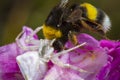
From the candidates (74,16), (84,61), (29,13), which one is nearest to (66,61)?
(84,61)

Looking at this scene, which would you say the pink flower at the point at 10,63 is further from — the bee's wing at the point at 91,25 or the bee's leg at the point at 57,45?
the bee's wing at the point at 91,25

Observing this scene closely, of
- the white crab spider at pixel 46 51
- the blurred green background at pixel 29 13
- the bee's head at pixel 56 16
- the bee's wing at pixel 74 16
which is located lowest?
the white crab spider at pixel 46 51

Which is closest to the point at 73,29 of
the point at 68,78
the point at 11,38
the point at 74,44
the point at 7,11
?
the point at 74,44

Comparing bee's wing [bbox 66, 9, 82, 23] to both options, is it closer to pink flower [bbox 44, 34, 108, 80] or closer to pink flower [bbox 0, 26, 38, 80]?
pink flower [bbox 44, 34, 108, 80]

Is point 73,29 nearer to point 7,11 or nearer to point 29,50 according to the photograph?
point 29,50

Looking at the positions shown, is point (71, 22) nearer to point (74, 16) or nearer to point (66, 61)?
point (74, 16)

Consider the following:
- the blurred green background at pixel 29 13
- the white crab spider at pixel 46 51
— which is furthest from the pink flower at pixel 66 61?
the blurred green background at pixel 29 13
